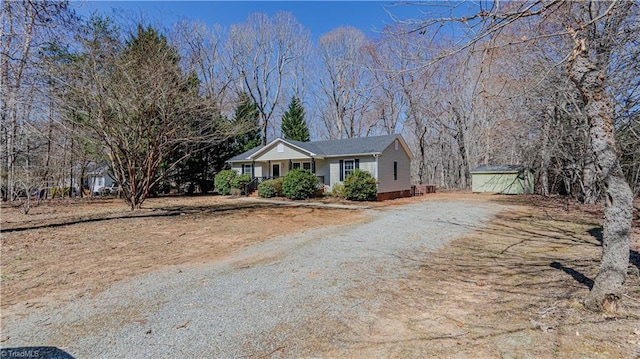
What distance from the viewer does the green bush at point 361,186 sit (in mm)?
16625

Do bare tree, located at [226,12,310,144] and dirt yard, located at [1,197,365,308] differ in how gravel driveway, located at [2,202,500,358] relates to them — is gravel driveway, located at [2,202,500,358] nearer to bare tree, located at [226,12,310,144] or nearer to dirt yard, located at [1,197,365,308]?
dirt yard, located at [1,197,365,308]

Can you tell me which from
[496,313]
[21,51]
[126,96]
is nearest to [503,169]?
[496,313]

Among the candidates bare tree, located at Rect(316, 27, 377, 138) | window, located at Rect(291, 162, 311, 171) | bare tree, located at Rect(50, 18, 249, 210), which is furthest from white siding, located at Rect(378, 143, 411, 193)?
bare tree, located at Rect(50, 18, 249, 210)

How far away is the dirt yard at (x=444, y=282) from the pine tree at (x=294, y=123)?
2391 centimetres

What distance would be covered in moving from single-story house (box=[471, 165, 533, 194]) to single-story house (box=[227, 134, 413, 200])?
6.93 meters

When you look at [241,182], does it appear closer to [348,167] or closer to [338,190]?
[338,190]

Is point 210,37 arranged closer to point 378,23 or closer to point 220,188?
point 220,188

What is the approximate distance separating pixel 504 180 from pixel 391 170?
401 inches

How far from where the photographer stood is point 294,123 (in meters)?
32.4

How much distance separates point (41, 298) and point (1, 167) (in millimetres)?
12796

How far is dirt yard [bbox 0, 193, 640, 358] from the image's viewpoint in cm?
259

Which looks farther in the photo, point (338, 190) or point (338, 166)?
point (338, 166)

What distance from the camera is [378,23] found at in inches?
145

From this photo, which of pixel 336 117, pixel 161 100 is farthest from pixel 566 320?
pixel 336 117
